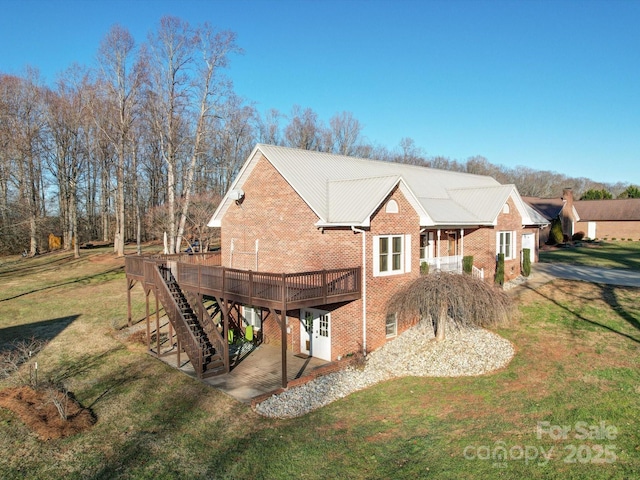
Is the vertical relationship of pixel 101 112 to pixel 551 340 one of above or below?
above

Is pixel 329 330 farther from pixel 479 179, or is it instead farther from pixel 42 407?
pixel 479 179

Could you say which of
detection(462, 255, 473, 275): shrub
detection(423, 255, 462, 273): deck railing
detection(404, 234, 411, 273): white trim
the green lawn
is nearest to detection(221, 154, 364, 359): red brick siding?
detection(404, 234, 411, 273): white trim

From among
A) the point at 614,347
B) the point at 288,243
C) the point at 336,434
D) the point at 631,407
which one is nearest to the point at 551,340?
the point at 614,347

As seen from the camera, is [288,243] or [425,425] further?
[288,243]

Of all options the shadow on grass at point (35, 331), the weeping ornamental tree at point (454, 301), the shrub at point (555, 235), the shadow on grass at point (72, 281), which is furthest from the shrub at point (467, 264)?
the shrub at point (555, 235)

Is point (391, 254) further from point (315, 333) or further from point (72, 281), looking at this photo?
point (72, 281)
